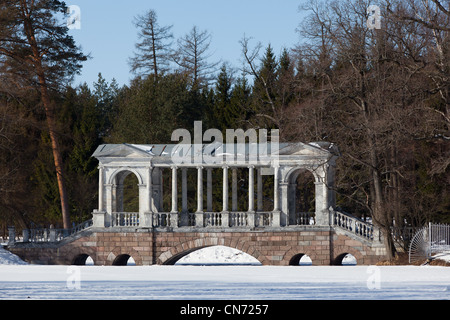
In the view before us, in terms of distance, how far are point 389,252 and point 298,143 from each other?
6.52 metres

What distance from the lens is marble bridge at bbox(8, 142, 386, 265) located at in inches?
1689

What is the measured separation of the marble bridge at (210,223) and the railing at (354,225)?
5cm

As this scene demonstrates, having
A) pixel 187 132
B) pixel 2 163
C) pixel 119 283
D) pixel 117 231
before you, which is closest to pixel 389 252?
pixel 117 231

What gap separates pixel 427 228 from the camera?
4075cm

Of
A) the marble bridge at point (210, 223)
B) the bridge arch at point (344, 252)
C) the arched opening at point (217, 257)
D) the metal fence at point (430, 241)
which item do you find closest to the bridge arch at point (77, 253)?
the marble bridge at point (210, 223)


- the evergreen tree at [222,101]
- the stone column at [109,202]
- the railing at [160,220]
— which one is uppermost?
the evergreen tree at [222,101]

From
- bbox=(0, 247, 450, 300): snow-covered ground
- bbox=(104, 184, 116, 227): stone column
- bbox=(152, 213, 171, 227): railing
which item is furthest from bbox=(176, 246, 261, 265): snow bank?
bbox=(0, 247, 450, 300): snow-covered ground

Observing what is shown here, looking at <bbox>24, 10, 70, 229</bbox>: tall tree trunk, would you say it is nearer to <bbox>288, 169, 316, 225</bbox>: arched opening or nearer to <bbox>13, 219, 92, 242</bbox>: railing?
<bbox>13, 219, 92, 242</bbox>: railing

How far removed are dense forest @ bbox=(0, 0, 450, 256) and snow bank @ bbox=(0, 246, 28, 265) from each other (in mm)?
6498

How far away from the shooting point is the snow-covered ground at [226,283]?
2442cm

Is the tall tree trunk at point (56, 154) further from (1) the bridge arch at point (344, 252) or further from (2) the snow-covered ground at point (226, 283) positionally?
(1) the bridge arch at point (344, 252)

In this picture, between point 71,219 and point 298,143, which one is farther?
point 71,219

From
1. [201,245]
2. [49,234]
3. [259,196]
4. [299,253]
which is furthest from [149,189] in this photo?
[299,253]
